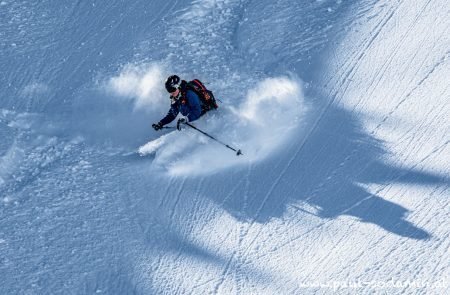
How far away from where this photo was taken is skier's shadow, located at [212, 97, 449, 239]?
9984 millimetres

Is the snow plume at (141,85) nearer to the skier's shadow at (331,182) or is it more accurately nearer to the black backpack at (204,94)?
the black backpack at (204,94)

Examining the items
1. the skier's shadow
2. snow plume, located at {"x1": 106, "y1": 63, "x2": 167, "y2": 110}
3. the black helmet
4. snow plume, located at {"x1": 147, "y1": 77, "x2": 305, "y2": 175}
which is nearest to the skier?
the black helmet

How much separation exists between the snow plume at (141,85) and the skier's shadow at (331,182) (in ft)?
8.74

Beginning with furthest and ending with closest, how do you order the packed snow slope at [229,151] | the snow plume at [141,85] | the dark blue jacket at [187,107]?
the snow plume at [141,85] → the dark blue jacket at [187,107] → the packed snow slope at [229,151]

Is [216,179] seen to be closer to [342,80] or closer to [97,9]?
[342,80]

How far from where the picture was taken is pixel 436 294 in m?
9.18

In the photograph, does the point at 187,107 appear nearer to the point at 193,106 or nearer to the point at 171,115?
the point at 193,106

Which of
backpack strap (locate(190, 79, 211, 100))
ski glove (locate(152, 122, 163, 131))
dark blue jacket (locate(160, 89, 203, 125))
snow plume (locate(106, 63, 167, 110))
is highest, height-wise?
snow plume (locate(106, 63, 167, 110))

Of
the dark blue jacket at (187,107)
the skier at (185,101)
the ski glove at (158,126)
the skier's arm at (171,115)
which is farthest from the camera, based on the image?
the ski glove at (158,126)

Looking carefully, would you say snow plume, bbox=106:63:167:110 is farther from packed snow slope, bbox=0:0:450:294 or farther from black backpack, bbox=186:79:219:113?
black backpack, bbox=186:79:219:113

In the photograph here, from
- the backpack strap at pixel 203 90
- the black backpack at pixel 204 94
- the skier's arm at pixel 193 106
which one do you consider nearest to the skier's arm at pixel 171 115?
the skier's arm at pixel 193 106

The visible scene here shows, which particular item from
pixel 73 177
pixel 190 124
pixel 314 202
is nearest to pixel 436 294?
pixel 314 202

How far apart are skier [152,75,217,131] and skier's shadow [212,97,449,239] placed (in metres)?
1.59

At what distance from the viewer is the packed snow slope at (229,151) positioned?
32.0 ft
